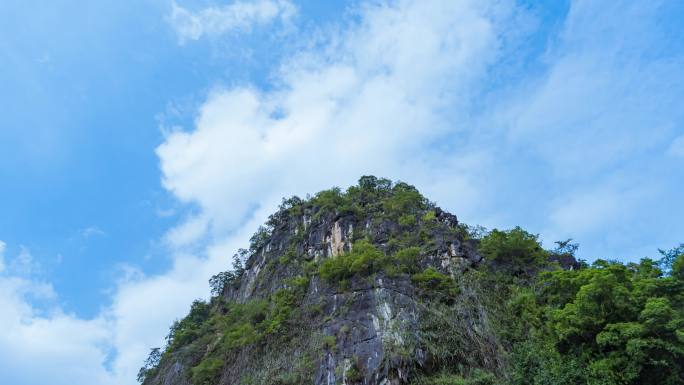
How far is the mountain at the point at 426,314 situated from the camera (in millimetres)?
14562

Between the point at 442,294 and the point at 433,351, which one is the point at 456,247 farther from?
the point at 433,351

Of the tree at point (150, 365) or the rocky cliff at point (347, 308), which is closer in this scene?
the rocky cliff at point (347, 308)

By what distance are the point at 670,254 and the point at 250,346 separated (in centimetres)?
2129

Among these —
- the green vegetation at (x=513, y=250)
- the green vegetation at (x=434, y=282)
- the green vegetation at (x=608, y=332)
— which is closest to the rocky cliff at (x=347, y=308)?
the green vegetation at (x=434, y=282)

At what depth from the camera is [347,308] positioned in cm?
2178

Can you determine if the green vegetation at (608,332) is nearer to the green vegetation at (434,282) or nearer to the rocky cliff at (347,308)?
the rocky cliff at (347,308)

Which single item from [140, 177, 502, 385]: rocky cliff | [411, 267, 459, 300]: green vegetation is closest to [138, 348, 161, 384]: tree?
[140, 177, 502, 385]: rocky cliff

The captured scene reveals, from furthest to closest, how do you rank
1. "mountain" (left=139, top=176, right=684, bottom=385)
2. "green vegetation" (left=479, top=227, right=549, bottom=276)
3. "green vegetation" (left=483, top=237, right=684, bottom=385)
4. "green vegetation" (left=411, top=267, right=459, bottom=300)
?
"green vegetation" (left=479, top=227, right=549, bottom=276)
"green vegetation" (left=411, top=267, right=459, bottom=300)
"mountain" (left=139, top=176, right=684, bottom=385)
"green vegetation" (left=483, top=237, right=684, bottom=385)

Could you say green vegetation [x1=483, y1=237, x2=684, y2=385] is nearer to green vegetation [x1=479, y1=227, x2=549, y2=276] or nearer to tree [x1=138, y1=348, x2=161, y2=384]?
green vegetation [x1=479, y1=227, x2=549, y2=276]

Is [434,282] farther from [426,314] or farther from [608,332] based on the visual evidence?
[608,332]

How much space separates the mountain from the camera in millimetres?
14562

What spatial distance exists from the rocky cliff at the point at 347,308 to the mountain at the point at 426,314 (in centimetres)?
8

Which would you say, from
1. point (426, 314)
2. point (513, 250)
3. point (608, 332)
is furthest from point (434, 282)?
point (608, 332)

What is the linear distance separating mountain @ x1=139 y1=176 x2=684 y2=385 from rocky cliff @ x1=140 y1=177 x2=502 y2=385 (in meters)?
0.08
